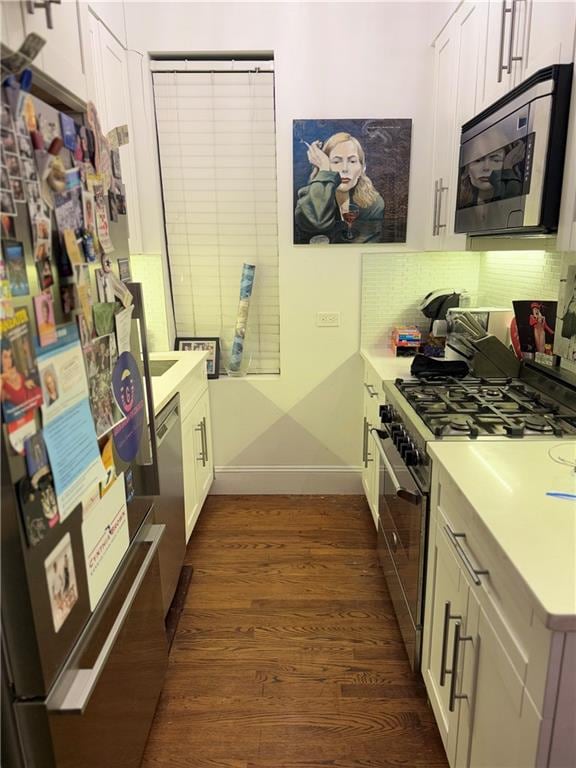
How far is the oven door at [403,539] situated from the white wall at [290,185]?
963mm

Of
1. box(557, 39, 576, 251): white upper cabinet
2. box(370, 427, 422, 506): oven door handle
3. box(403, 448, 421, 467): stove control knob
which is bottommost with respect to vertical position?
box(370, 427, 422, 506): oven door handle

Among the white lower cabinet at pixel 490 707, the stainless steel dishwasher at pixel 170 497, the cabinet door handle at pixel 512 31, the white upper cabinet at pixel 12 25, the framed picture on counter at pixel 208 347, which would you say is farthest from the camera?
the framed picture on counter at pixel 208 347

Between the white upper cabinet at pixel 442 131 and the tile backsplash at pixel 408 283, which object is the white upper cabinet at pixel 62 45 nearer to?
the white upper cabinet at pixel 442 131

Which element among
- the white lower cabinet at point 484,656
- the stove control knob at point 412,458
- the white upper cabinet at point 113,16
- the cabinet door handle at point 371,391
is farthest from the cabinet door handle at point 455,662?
the white upper cabinet at point 113,16

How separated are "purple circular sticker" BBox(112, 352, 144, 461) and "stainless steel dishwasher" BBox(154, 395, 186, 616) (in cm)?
48

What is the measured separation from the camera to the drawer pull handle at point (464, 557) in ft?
4.03

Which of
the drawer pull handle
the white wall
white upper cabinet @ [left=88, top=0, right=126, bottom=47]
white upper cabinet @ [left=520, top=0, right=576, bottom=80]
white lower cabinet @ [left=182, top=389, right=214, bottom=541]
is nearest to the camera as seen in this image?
the drawer pull handle

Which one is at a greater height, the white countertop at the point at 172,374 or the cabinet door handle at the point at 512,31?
the cabinet door handle at the point at 512,31

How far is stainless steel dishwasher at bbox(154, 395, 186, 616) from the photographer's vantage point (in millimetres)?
2041

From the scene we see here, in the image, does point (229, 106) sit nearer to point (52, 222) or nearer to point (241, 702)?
point (52, 222)

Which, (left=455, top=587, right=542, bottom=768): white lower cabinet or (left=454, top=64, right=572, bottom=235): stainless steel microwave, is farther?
(left=454, top=64, right=572, bottom=235): stainless steel microwave

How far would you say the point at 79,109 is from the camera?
1.20 meters

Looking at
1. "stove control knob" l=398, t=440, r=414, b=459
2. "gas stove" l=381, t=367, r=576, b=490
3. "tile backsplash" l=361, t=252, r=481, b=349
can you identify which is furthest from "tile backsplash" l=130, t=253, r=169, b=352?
"stove control knob" l=398, t=440, r=414, b=459

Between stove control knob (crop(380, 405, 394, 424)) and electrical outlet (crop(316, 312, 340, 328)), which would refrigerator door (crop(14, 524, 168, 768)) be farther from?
electrical outlet (crop(316, 312, 340, 328))
